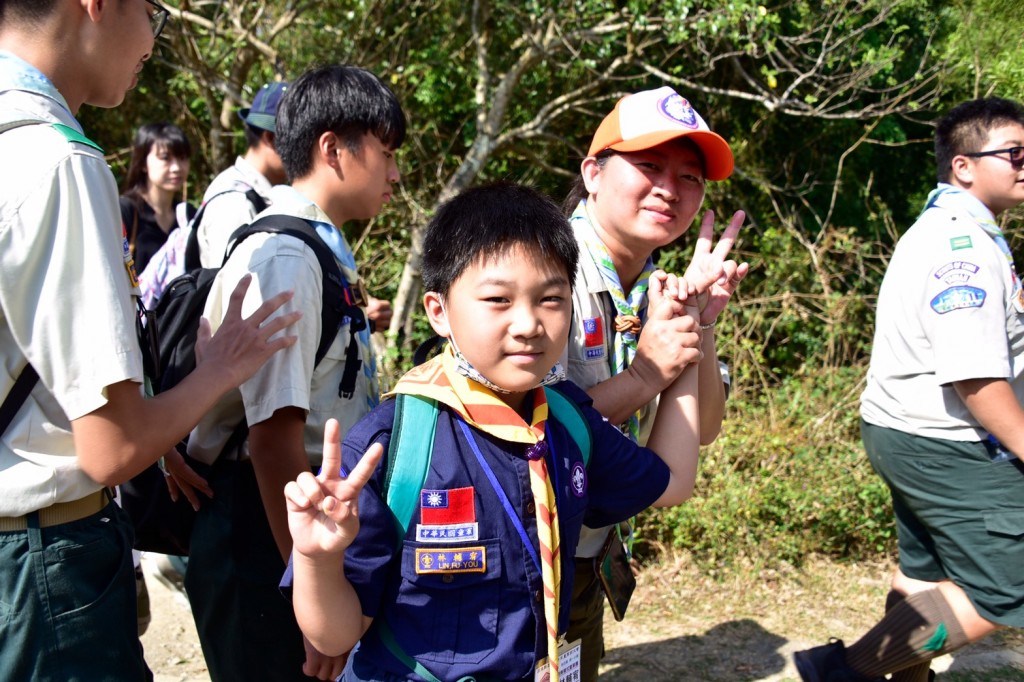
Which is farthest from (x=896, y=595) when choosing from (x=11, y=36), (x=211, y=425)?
(x=11, y=36)

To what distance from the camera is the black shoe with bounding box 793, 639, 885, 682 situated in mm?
3119

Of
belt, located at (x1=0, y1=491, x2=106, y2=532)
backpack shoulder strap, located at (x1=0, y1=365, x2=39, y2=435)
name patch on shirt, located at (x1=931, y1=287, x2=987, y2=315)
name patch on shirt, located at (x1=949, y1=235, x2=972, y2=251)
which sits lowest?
belt, located at (x1=0, y1=491, x2=106, y2=532)

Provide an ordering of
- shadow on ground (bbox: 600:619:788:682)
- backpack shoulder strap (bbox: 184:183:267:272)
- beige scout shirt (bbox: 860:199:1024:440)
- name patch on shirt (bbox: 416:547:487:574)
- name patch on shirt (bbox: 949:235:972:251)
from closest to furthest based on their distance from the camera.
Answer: name patch on shirt (bbox: 416:547:487:574), beige scout shirt (bbox: 860:199:1024:440), name patch on shirt (bbox: 949:235:972:251), backpack shoulder strap (bbox: 184:183:267:272), shadow on ground (bbox: 600:619:788:682)

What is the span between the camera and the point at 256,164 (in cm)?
353

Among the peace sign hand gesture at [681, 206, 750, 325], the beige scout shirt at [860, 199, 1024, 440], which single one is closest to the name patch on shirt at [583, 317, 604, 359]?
the peace sign hand gesture at [681, 206, 750, 325]

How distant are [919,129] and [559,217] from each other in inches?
251

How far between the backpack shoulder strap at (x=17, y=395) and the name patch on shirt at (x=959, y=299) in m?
2.59

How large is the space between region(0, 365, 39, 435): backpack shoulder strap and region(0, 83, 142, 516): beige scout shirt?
0.03 ft

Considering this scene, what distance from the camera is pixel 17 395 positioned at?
1528mm

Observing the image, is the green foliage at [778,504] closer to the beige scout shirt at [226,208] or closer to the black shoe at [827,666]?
the black shoe at [827,666]

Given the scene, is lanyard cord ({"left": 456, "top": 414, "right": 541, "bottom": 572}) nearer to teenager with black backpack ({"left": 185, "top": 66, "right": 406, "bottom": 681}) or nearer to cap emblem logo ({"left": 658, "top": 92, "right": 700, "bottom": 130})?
teenager with black backpack ({"left": 185, "top": 66, "right": 406, "bottom": 681})

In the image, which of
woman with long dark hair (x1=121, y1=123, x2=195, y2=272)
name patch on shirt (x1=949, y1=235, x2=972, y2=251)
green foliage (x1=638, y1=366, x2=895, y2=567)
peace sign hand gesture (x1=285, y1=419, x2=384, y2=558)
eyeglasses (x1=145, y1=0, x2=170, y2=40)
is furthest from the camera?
woman with long dark hair (x1=121, y1=123, x2=195, y2=272)

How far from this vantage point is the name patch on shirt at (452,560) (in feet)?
5.21

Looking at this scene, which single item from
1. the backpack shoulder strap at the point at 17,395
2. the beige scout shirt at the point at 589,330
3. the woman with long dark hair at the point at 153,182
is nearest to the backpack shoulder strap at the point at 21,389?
the backpack shoulder strap at the point at 17,395
